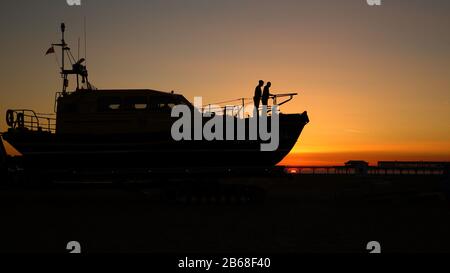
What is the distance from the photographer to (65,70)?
18.1 metres

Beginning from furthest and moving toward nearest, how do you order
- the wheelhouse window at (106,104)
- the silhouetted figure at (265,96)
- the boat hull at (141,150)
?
the wheelhouse window at (106,104), the boat hull at (141,150), the silhouetted figure at (265,96)

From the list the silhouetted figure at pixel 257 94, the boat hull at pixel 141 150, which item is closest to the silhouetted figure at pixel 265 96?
the silhouetted figure at pixel 257 94

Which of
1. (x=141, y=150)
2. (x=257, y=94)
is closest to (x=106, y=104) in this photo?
(x=141, y=150)

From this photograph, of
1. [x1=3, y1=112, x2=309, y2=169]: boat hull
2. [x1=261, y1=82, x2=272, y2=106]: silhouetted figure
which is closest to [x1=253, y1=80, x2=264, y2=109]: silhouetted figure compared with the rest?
[x1=261, y1=82, x2=272, y2=106]: silhouetted figure

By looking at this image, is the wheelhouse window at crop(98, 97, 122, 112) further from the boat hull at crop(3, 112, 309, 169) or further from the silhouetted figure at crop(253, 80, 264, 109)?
the silhouetted figure at crop(253, 80, 264, 109)

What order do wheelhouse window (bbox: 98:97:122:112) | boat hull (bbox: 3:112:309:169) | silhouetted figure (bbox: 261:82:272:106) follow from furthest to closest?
wheelhouse window (bbox: 98:97:122:112) → boat hull (bbox: 3:112:309:169) → silhouetted figure (bbox: 261:82:272:106)

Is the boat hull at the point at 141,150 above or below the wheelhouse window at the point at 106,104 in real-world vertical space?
below

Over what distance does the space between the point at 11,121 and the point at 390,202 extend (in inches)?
568

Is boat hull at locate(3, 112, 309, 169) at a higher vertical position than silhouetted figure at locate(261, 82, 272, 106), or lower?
lower

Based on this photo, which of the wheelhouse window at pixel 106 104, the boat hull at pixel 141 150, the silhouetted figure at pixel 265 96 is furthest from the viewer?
the wheelhouse window at pixel 106 104

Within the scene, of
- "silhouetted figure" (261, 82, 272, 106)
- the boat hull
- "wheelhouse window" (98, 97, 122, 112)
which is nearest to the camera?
"silhouetted figure" (261, 82, 272, 106)

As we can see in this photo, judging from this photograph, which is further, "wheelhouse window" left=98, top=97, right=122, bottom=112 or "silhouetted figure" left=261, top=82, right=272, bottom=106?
"wheelhouse window" left=98, top=97, right=122, bottom=112

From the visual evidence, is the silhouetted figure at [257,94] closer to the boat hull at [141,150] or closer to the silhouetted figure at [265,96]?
the silhouetted figure at [265,96]

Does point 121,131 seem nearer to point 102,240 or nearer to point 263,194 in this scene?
point 263,194
